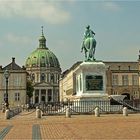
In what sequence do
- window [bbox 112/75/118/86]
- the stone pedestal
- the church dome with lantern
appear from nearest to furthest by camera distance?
the stone pedestal
window [bbox 112/75/118/86]
the church dome with lantern

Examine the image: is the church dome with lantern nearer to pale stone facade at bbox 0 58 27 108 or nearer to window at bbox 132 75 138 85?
window at bbox 132 75 138 85

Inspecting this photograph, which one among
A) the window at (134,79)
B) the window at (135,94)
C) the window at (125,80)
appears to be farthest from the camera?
the window at (134,79)

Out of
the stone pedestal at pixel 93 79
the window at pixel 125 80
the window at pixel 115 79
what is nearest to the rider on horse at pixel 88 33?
the stone pedestal at pixel 93 79

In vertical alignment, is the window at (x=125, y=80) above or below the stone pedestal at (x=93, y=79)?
above

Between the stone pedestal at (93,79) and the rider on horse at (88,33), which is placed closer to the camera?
the stone pedestal at (93,79)

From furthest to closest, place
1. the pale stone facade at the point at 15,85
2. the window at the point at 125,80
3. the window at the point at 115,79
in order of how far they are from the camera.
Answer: the window at the point at 125,80 → the window at the point at 115,79 → the pale stone facade at the point at 15,85

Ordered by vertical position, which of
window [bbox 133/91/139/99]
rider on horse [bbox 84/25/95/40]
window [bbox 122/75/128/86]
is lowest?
window [bbox 133/91/139/99]

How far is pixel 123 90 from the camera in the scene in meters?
120

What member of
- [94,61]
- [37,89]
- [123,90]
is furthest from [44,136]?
[37,89]

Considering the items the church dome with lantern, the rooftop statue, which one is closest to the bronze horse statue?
the rooftop statue

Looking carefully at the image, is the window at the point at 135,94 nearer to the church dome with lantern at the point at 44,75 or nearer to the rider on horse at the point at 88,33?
the rider on horse at the point at 88,33

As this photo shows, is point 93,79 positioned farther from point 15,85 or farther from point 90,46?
point 15,85

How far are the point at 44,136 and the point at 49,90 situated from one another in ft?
585

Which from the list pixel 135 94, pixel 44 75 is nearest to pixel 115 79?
pixel 135 94
